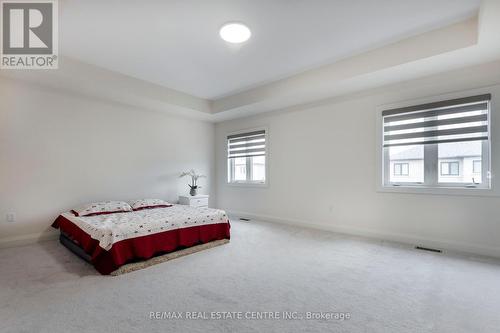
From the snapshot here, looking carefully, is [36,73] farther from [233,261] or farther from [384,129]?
[384,129]

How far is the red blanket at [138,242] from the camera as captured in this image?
260 centimetres

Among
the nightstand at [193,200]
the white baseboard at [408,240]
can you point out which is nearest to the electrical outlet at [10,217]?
the nightstand at [193,200]

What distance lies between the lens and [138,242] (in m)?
2.83

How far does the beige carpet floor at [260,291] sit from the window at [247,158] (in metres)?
2.58

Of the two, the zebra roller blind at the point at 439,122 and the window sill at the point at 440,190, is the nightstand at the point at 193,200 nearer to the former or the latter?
the window sill at the point at 440,190

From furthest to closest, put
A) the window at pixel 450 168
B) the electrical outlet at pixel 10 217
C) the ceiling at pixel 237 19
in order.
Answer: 1. the electrical outlet at pixel 10 217
2. the window at pixel 450 168
3. the ceiling at pixel 237 19

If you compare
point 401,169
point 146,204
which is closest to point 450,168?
point 401,169

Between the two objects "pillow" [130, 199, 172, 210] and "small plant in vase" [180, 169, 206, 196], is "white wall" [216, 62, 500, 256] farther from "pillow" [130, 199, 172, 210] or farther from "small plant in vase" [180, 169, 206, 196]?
"pillow" [130, 199, 172, 210]

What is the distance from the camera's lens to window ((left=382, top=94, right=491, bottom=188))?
127 inches

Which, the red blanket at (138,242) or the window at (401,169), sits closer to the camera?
the red blanket at (138,242)

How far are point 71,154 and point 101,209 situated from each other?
1.12 metres

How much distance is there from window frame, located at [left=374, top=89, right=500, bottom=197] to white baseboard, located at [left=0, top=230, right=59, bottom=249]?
17.0ft

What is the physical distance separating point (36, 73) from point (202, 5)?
106 inches

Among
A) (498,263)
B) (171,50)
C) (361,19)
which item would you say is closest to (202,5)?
(171,50)
